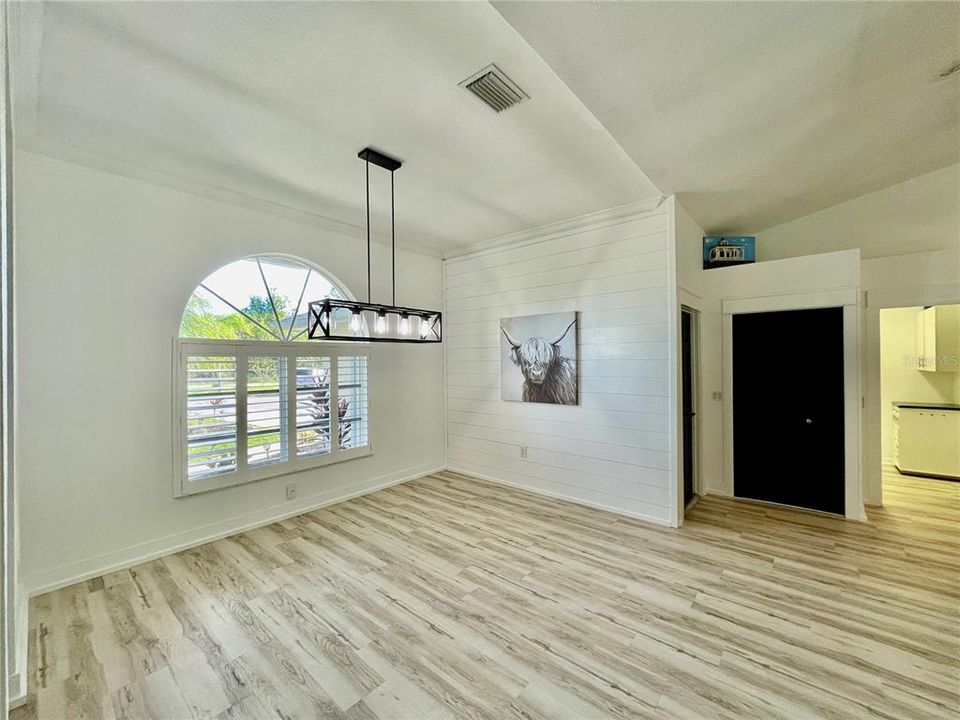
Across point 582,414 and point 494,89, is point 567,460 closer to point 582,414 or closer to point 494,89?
point 582,414

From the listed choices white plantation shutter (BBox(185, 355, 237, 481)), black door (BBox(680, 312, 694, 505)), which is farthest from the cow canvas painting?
white plantation shutter (BBox(185, 355, 237, 481))

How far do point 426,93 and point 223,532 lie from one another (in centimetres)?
390

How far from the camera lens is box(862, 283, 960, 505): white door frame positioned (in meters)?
4.13

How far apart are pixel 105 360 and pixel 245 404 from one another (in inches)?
40.5

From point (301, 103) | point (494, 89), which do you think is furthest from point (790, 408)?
point (301, 103)

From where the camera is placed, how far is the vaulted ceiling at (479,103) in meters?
1.89

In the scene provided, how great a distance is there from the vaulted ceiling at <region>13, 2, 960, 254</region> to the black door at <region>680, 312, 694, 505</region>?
1.46 meters

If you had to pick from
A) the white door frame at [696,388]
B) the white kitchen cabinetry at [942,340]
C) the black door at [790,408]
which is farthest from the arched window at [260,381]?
the white kitchen cabinetry at [942,340]

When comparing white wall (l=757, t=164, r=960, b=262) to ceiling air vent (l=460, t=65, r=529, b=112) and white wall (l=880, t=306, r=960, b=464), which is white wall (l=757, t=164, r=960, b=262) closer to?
white wall (l=880, t=306, r=960, b=464)

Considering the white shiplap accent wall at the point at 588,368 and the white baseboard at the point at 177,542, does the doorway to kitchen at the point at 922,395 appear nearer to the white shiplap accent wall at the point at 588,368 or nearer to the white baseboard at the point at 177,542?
the white shiplap accent wall at the point at 588,368

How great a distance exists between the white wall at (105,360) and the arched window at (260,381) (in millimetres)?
146

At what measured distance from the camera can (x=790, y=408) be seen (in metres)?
4.27

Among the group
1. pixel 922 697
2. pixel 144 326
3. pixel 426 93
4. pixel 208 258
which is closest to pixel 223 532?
pixel 144 326

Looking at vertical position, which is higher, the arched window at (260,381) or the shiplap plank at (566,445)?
the arched window at (260,381)
